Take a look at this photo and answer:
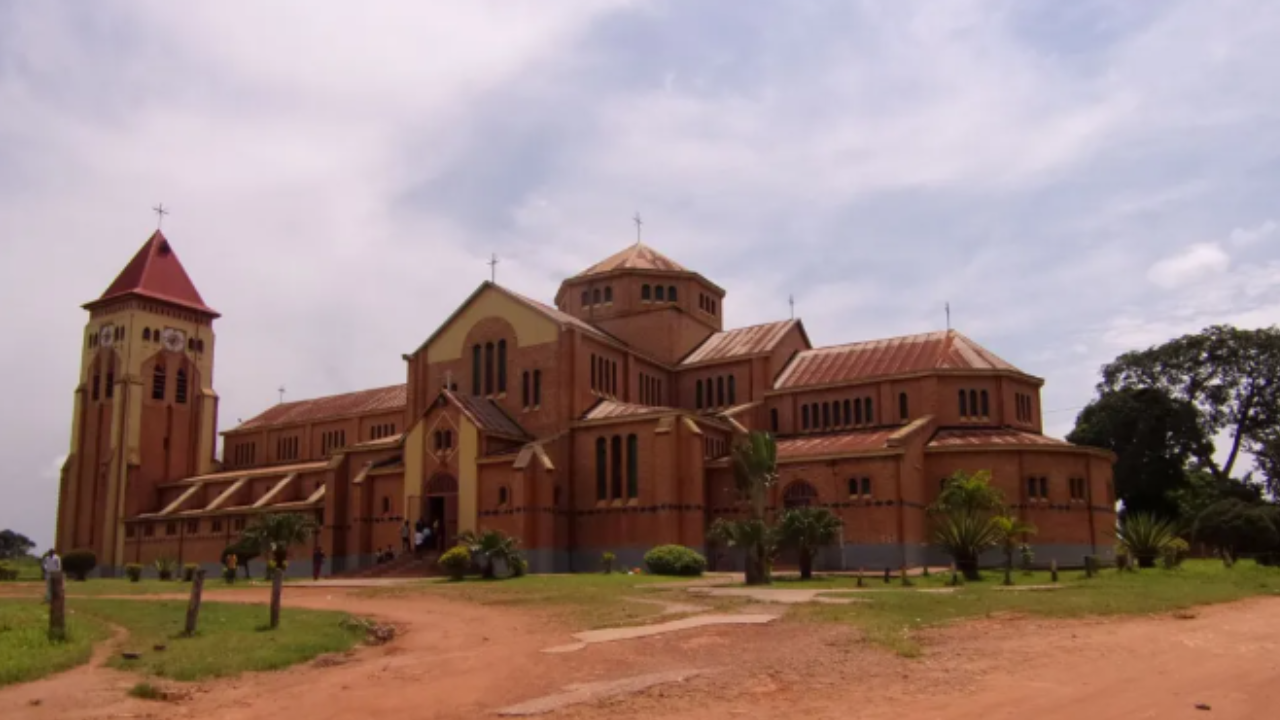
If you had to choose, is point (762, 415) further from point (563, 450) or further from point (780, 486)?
point (563, 450)

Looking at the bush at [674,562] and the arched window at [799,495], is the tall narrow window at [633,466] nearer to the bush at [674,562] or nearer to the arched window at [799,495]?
the arched window at [799,495]

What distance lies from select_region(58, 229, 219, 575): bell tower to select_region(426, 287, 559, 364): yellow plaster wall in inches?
974

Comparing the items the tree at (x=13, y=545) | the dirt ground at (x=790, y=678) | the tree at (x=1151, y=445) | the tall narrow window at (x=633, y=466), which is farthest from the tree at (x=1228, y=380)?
the tree at (x=13, y=545)

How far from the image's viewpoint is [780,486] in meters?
46.2

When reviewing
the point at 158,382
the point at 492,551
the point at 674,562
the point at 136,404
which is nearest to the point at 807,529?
the point at 674,562

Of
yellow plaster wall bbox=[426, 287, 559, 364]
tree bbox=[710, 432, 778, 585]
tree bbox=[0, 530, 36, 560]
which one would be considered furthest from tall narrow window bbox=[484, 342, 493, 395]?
tree bbox=[0, 530, 36, 560]

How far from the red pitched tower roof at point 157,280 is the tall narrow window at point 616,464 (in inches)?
1463

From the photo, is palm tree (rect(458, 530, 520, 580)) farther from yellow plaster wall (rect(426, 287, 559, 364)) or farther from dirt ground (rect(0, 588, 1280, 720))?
dirt ground (rect(0, 588, 1280, 720))

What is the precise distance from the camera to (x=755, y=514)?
35156 mm

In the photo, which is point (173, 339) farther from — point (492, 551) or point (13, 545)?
point (13, 545)

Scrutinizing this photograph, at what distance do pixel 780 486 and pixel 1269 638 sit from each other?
2806 cm

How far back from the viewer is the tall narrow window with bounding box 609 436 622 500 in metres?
47.2

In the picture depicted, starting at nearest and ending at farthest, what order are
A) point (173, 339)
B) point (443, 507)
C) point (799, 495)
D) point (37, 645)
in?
point (37, 645) < point (799, 495) < point (443, 507) < point (173, 339)

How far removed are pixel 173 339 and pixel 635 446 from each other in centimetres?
3814
